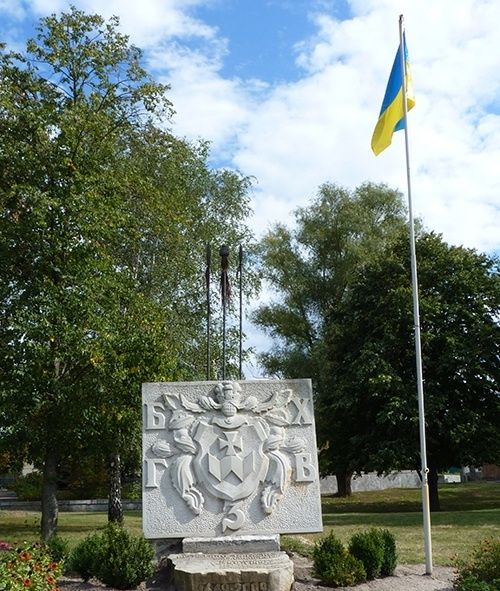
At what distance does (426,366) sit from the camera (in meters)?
27.2

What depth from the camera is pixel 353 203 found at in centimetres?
3778

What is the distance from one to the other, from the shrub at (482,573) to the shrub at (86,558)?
516 centimetres

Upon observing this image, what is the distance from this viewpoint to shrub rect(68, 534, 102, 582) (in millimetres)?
11414

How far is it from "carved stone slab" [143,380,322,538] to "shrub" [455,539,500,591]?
6.70 feet

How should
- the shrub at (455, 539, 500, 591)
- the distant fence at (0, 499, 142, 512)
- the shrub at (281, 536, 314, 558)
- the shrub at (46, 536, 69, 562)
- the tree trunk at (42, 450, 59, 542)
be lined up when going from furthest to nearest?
the distant fence at (0, 499, 142, 512)
the tree trunk at (42, 450, 59, 542)
the shrub at (281, 536, 314, 558)
the shrub at (46, 536, 69, 562)
the shrub at (455, 539, 500, 591)

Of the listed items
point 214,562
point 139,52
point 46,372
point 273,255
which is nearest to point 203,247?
point 139,52

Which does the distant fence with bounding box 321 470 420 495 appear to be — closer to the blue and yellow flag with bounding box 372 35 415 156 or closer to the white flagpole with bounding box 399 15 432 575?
the white flagpole with bounding box 399 15 432 575

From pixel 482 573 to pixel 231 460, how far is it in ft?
12.2

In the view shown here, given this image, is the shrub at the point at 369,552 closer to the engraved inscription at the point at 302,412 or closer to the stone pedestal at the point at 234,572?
the stone pedestal at the point at 234,572

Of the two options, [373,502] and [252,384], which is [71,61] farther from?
[373,502]

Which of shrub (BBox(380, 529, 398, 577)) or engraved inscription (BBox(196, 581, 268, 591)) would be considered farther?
shrub (BBox(380, 529, 398, 577))

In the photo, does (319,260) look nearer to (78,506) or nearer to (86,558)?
(78,506)

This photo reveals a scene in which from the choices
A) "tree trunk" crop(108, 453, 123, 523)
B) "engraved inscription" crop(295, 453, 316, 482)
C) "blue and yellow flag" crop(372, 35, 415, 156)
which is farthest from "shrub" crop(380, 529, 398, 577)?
"tree trunk" crop(108, 453, 123, 523)

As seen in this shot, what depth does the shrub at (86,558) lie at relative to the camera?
1141 centimetres
